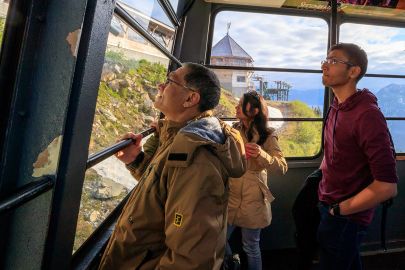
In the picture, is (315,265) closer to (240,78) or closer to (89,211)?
(240,78)

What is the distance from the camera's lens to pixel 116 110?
5.29 ft

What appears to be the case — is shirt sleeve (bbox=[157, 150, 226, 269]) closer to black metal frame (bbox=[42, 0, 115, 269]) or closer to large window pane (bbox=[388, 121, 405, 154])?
black metal frame (bbox=[42, 0, 115, 269])

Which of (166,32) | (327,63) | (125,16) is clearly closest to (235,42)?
(166,32)

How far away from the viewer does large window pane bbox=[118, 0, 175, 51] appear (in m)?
1.55

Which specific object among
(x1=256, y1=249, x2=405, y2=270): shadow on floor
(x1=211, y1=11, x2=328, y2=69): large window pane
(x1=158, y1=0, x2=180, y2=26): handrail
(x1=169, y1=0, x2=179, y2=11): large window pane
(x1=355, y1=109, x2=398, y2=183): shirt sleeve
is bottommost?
(x1=256, y1=249, x2=405, y2=270): shadow on floor

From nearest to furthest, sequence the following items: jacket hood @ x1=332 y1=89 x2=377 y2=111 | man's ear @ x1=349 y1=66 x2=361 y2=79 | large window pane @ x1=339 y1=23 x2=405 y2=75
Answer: jacket hood @ x1=332 y1=89 x2=377 y2=111
man's ear @ x1=349 y1=66 x2=361 y2=79
large window pane @ x1=339 y1=23 x2=405 y2=75

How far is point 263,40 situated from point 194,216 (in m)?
2.68

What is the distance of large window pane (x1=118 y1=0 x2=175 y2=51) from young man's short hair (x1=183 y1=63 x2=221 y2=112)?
1.23 ft

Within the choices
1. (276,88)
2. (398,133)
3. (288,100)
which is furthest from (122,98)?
(398,133)

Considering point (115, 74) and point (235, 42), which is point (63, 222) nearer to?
point (115, 74)

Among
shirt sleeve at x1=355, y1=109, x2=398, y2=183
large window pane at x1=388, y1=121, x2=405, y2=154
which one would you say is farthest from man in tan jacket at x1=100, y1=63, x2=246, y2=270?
large window pane at x1=388, y1=121, x2=405, y2=154

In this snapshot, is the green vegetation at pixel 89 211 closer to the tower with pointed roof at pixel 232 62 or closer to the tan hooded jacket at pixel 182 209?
the tan hooded jacket at pixel 182 209

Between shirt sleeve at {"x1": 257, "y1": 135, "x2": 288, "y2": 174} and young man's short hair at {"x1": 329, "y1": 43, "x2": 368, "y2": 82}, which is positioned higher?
young man's short hair at {"x1": 329, "y1": 43, "x2": 368, "y2": 82}

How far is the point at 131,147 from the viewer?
1586 millimetres
